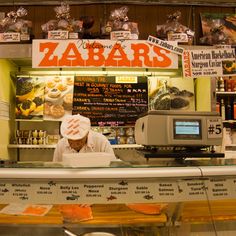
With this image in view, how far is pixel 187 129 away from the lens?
1797mm

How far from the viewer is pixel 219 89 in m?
4.49

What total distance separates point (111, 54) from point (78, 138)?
6.70ft

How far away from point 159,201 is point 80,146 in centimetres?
157

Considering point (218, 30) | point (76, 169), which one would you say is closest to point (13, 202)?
point (76, 169)

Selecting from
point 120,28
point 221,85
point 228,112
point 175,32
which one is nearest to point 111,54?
point 120,28

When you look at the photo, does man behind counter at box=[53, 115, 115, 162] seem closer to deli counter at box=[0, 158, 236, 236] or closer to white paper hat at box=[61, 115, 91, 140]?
white paper hat at box=[61, 115, 91, 140]

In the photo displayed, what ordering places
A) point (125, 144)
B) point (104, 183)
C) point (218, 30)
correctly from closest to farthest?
point (104, 183) < point (125, 144) < point (218, 30)

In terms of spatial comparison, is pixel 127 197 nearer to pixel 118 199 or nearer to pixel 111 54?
pixel 118 199

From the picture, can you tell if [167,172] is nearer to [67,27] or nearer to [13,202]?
[13,202]

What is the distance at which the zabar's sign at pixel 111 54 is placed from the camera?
3.90 metres

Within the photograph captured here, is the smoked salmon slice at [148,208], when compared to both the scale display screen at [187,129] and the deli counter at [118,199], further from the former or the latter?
the scale display screen at [187,129]

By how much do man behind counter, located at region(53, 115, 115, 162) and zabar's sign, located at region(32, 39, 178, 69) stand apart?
1.01m

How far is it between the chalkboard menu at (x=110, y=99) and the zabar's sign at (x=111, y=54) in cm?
63

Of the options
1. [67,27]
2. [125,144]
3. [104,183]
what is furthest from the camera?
[125,144]
